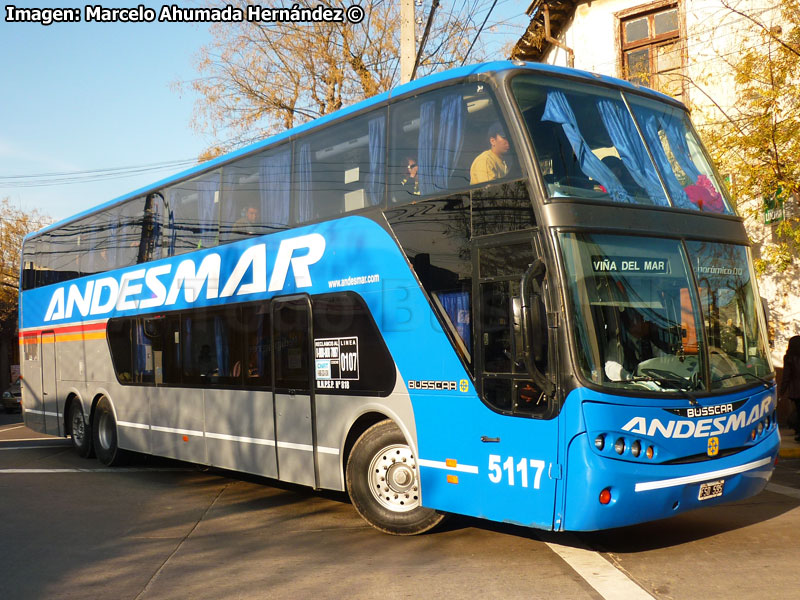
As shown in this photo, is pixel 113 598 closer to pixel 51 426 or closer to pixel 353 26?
pixel 51 426

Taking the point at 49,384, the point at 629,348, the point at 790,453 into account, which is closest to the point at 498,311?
the point at 629,348

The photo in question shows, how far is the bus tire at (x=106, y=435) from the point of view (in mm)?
13867

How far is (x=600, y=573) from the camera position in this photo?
21.1ft

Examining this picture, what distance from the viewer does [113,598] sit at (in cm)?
625

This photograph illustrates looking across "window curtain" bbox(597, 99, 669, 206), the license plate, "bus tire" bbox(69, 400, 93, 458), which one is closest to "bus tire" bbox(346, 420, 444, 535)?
the license plate

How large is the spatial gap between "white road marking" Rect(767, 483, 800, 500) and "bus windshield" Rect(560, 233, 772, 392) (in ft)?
10.4

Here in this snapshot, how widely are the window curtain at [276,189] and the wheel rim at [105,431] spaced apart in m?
5.80

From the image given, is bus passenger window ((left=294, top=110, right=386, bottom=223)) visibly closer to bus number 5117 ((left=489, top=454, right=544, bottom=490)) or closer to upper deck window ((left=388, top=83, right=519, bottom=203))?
upper deck window ((left=388, top=83, right=519, bottom=203))

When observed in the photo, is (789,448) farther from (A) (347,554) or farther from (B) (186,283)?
(B) (186,283)

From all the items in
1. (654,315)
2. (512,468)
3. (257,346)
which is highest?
(654,315)

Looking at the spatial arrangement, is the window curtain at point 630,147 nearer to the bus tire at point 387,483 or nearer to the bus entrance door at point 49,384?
the bus tire at point 387,483

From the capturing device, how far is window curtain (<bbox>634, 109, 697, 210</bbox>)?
7391 mm

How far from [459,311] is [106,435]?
886 centimetres

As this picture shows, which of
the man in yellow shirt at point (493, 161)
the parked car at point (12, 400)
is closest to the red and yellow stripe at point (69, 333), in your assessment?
the man in yellow shirt at point (493, 161)
